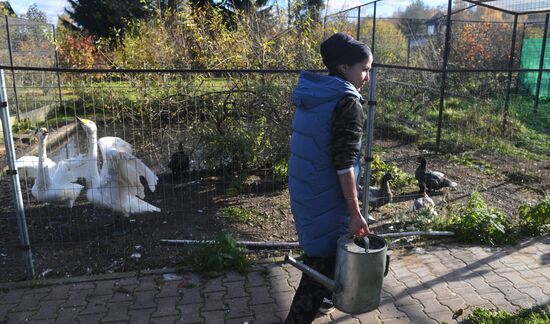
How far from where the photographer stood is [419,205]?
521 cm

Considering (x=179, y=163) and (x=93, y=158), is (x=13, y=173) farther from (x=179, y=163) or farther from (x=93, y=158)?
(x=179, y=163)

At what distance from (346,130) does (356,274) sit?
2.66 feet

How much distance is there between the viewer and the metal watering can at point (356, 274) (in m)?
2.59

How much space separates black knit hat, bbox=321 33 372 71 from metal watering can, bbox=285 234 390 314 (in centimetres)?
101

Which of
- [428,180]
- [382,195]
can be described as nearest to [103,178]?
[382,195]

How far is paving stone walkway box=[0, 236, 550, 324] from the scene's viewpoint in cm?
337


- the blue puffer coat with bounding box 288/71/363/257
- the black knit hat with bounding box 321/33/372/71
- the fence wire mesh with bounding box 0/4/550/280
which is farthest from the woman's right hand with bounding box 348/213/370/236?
the fence wire mesh with bounding box 0/4/550/280

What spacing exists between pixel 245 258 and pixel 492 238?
248cm

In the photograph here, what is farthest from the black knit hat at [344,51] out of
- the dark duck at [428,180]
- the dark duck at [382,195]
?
the dark duck at [428,180]

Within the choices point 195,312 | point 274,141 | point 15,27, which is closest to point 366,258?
point 195,312

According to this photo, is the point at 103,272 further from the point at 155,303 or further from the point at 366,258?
the point at 366,258

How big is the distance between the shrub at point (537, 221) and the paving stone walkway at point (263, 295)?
61cm

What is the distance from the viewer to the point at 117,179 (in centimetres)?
475

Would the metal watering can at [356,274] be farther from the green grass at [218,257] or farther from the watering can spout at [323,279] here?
the green grass at [218,257]
